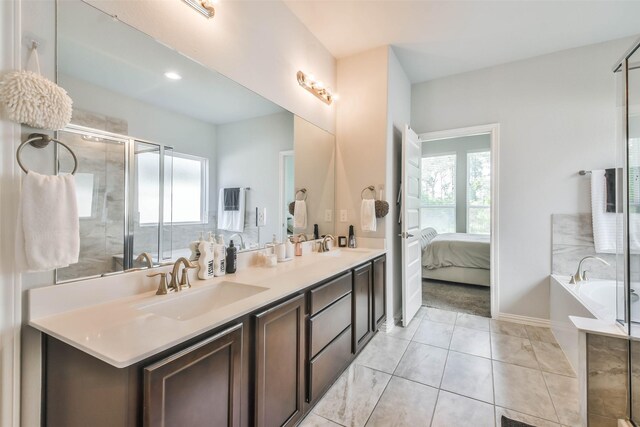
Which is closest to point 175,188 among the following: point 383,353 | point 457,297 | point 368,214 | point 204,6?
point 204,6

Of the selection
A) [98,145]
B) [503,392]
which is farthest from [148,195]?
[503,392]

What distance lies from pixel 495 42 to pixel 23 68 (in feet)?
11.4

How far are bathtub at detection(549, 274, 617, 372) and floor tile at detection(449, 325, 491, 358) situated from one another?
1.88 ft

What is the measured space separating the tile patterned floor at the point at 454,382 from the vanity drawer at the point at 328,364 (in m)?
0.10

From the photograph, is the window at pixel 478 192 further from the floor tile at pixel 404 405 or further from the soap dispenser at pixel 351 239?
the floor tile at pixel 404 405

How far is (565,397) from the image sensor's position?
1.80 m

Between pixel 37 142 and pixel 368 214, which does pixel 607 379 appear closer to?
pixel 368 214

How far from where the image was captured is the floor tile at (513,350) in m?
2.23

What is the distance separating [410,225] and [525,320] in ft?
5.27

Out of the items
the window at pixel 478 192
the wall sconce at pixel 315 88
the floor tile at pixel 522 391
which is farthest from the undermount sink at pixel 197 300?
the window at pixel 478 192

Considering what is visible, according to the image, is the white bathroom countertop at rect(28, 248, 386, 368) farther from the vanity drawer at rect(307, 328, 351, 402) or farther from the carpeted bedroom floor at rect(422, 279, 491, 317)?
the carpeted bedroom floor at rect(422, 279, 491, 317)

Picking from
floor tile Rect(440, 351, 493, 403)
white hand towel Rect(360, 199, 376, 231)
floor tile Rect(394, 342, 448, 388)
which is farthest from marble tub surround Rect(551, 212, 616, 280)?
white hand towel Rect(360, 199, 376, 231)

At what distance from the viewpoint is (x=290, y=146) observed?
2350 millimetres

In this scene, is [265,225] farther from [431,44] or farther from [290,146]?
[431,44]
